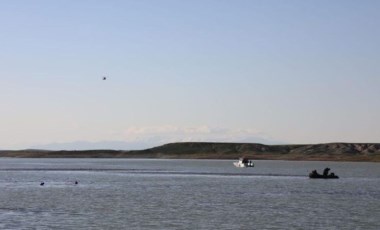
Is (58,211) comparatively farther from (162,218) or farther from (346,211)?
(346,211)

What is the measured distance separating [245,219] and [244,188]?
33.8 meters

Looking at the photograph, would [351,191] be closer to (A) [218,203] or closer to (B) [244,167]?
(A) [218,203]

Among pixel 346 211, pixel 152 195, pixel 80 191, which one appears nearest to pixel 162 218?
pixel 346 211

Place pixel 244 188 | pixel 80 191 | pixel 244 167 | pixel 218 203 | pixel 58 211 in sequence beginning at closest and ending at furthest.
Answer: pixel 58 211 < pixel 218 203 < pixel 80 191 < pixel 244 188 < pixel 244 167

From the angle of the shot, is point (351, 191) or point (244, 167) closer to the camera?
point (351, 191)

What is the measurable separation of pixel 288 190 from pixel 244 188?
5.98 m

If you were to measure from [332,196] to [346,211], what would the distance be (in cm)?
1534

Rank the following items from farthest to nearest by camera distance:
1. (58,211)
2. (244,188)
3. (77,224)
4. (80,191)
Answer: (244,188) < (80,191) < (58,211) < (77,224)

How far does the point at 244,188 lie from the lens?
271 feet

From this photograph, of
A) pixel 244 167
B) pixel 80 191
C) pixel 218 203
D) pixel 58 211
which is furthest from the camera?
pixel 244 167

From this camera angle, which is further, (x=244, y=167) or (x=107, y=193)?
(x=244, y=167)

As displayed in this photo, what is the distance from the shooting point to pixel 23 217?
48.7 meters

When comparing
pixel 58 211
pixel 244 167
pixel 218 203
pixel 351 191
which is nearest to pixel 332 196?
pixel 351 191

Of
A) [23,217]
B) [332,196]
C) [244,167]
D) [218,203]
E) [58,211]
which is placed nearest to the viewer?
[23,217]
